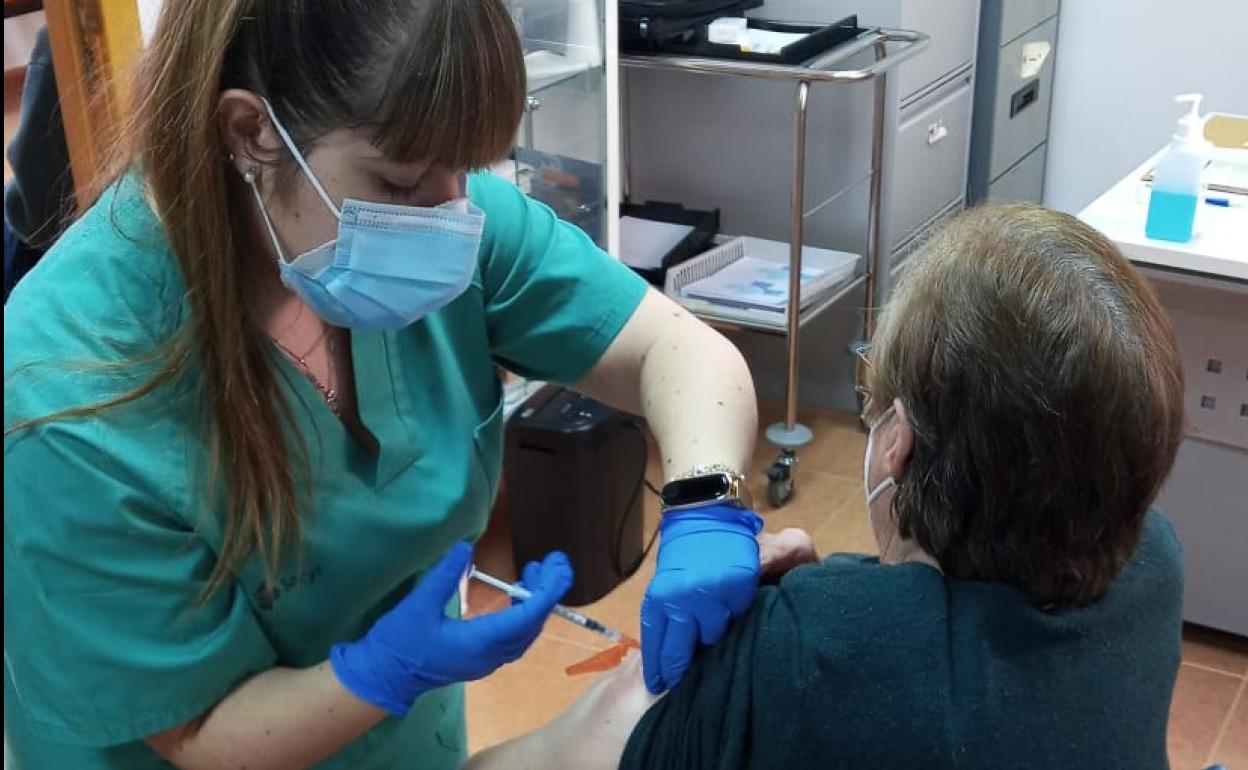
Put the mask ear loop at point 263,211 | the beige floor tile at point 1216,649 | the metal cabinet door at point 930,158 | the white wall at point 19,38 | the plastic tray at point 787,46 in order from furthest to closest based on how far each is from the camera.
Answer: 1. the white wall at point 19,38
2. the metal cabinet door at point 930,158
3. the plastic tray at point 787,46
4. the beige floor tile at point 1216,649
5. the mask ear loop at point 263,211

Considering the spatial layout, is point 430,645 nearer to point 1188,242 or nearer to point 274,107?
point 274,107

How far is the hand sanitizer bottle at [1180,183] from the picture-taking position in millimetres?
2084

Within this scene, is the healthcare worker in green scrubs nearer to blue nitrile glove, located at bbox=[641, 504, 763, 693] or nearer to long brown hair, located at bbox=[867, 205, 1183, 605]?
blue nitrile glove, located at bbox=[641, 504, 763, 693]

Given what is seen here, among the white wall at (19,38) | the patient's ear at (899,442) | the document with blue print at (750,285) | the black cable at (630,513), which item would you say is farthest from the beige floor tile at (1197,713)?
the white wall at (19,38)

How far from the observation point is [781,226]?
3398mm

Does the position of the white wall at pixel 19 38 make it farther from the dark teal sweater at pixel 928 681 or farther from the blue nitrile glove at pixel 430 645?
the dark teal sweater at pixel 928 681

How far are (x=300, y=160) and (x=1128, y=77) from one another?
3.12 metres

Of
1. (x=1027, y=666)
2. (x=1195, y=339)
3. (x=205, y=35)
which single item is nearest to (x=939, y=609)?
(x=1027, y=666)

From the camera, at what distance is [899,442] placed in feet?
3.46

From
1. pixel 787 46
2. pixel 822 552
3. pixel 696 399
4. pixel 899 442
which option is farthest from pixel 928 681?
pixel 787 46

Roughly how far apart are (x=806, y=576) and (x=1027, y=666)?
178mm

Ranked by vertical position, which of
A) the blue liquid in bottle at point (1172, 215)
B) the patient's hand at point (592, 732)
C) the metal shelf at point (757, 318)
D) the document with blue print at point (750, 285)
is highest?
the blue liquid in bottle at point (1172, 215)

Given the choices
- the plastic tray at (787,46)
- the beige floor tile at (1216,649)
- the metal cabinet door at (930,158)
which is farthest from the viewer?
the metal cabinet door at (930,158)

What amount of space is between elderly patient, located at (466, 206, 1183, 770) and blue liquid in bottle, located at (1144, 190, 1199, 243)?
119cm
